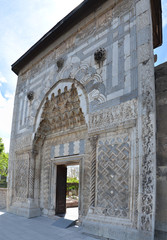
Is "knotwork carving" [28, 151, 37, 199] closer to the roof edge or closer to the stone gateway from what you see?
the stone gateway

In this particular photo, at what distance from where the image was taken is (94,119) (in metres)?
4.96

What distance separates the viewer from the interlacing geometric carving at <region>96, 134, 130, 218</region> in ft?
13.2

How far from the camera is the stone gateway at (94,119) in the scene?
3924 millimetres

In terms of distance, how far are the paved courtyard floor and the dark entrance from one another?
19.2 inches

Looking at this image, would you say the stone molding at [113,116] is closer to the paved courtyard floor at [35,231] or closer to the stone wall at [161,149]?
the stone wall at [161,149]

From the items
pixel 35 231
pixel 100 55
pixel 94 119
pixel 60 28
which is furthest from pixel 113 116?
pixel 60 28

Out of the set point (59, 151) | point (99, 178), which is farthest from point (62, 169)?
point (99, 178)

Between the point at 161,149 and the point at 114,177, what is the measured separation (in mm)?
1035

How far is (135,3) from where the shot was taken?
4.82m

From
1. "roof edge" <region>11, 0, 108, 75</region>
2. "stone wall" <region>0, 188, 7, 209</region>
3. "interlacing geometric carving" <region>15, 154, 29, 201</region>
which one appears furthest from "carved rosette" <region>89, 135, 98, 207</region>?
"stone wall" <region>0, 188, 7, 209</region>

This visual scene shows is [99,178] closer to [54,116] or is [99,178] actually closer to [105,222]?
[105,222]

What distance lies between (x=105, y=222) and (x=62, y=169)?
3.03m

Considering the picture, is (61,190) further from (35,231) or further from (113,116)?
(113,116)

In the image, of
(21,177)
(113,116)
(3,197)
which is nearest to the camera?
(113,116)
